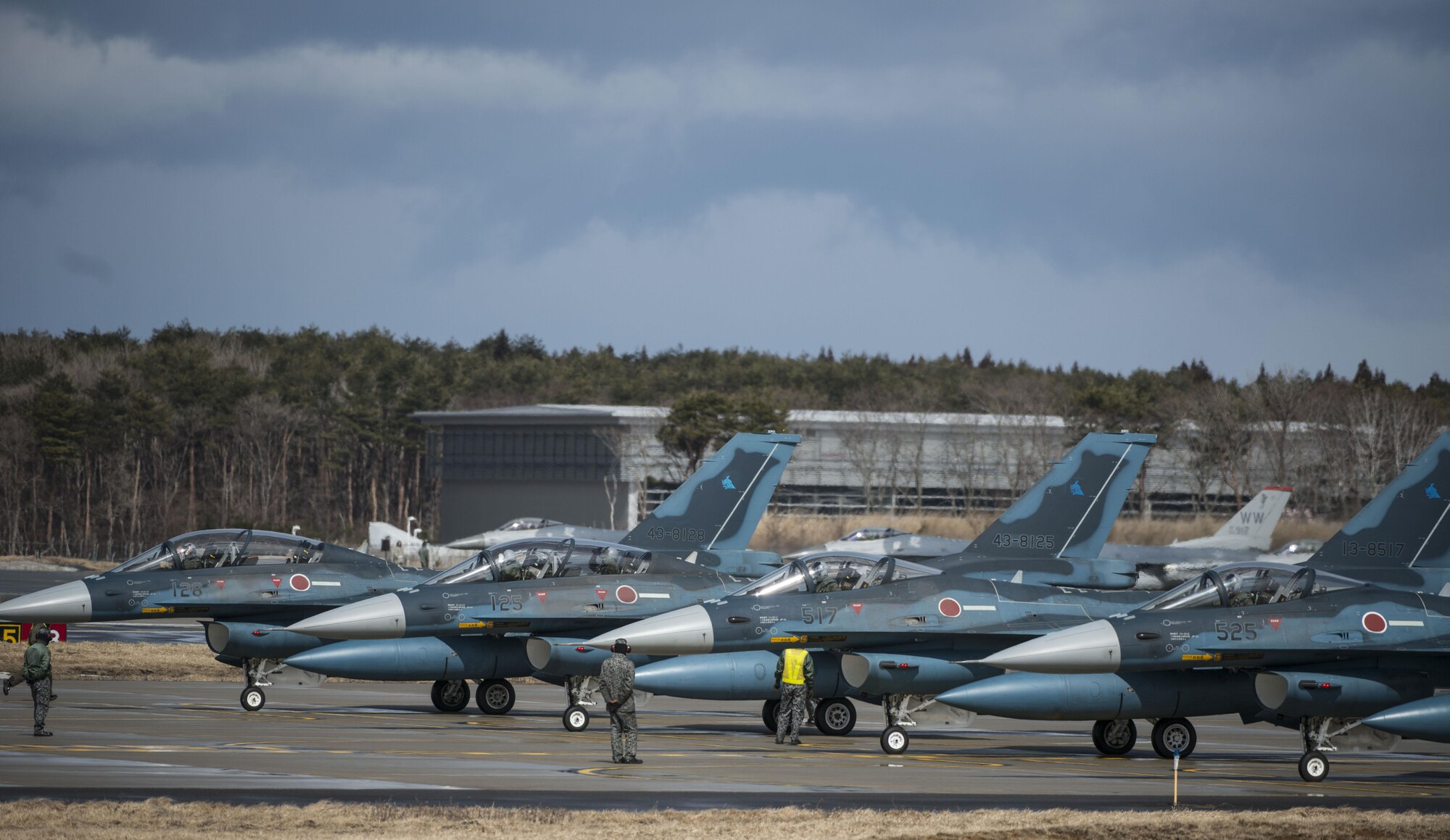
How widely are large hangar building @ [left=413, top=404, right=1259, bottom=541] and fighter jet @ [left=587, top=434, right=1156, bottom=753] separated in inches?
2526

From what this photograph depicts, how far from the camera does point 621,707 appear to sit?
18.1 m

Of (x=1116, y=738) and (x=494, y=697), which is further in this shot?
(x=494, y=697)

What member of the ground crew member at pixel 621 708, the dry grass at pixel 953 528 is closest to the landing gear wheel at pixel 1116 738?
the ground crew member at pixel 621 708

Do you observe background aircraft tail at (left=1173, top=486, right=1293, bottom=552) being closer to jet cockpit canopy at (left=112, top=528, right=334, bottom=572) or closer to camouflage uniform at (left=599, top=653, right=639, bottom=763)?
jet cockpit canopy at (left=112, top=528, right=334, bottom=572)

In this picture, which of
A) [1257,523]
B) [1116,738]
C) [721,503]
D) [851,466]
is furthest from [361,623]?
[851,466]

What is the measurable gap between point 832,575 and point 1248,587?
542 centimetres

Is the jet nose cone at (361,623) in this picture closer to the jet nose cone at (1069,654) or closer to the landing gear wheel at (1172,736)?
the jet nose cone at (1069,654)

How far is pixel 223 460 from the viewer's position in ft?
330

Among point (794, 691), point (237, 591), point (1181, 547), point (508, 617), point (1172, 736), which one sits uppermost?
point (1181, 547)

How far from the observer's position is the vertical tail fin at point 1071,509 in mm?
25719

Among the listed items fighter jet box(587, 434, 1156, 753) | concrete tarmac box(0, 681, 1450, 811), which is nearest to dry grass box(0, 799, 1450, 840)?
concrete tarmac box(0, 681, 1450, 811)

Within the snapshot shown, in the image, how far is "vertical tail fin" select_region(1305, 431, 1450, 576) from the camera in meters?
22.3

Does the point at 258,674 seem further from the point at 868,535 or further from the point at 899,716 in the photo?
the point at 868,535

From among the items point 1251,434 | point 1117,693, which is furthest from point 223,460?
point 1117,693
